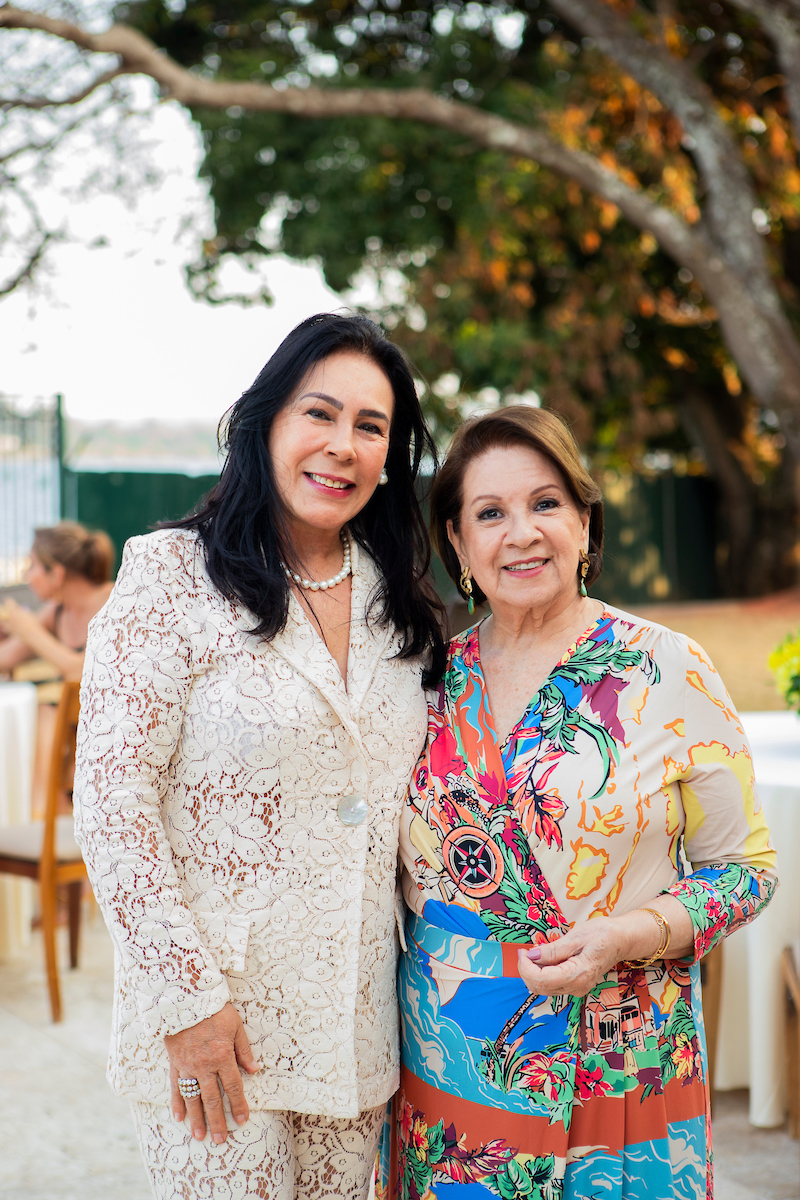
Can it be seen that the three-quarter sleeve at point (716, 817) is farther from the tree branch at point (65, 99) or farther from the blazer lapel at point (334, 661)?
the tree branch at point (65, 99)

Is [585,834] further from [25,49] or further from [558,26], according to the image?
[558,26]

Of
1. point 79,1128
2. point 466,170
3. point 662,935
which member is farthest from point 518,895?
point 466,170

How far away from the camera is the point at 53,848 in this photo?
3965 millimetres

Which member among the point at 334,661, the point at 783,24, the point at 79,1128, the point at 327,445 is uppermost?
the point at 783,24

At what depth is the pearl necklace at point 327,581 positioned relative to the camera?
67.6 inches

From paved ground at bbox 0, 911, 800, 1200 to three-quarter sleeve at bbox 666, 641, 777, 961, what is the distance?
59.0 inches

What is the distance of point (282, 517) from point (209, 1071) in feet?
2.76

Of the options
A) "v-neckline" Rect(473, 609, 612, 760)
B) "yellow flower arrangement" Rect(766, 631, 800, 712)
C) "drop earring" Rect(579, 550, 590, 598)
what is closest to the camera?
"v-neckline" Rect(473, 609, 612, 760)

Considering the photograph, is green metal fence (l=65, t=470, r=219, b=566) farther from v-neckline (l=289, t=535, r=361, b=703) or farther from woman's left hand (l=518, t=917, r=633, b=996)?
woman's left hand (l=518, t=917, r=633, b=996)

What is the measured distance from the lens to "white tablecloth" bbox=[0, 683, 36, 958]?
15.0 ft

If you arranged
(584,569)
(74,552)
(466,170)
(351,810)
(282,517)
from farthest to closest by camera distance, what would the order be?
(466,170)
(74,552)
(584,569)
(282,517)
(351,810)

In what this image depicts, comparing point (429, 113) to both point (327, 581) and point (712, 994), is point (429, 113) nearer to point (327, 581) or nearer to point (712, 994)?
point (712, 994)

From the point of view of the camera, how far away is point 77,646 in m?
5.06

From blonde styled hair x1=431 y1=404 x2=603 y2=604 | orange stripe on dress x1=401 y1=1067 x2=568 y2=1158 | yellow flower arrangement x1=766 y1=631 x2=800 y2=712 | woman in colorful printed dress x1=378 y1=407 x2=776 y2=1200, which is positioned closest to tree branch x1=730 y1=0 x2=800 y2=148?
yellow flower arrangement x1=766 y1=631 x2=800 y2=712
